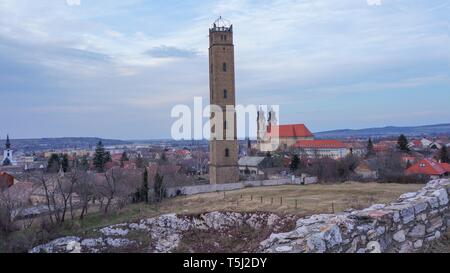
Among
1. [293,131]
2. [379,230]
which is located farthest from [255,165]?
[379,230]

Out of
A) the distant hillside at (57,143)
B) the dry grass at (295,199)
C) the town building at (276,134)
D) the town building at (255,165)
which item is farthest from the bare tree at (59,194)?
the distant hillside at (57,143)

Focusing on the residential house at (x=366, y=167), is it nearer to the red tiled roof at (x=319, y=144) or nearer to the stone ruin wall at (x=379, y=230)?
the stone ruin wall at (x=379, y=230)

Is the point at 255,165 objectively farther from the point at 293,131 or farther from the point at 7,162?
the point at 7,162

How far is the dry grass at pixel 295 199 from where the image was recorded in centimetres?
1867

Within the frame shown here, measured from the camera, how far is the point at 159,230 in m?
19.5

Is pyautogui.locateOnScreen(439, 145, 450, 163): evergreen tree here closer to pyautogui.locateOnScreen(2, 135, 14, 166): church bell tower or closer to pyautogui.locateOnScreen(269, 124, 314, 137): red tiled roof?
pyautogui.locateOnScreen(269, 124, 314, 137): red tiled roof

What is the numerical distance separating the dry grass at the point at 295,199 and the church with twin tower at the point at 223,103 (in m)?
7.16

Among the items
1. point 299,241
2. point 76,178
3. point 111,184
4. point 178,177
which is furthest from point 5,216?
point 299,241

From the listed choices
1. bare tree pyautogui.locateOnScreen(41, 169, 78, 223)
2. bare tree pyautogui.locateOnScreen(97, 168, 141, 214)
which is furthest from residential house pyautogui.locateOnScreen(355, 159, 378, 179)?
bare tree pyautogui.locateOnScreen(41, 169, 78, 223)

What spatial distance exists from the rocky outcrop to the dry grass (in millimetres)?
784

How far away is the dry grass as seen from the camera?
18672 mm

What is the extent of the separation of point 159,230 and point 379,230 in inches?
600
